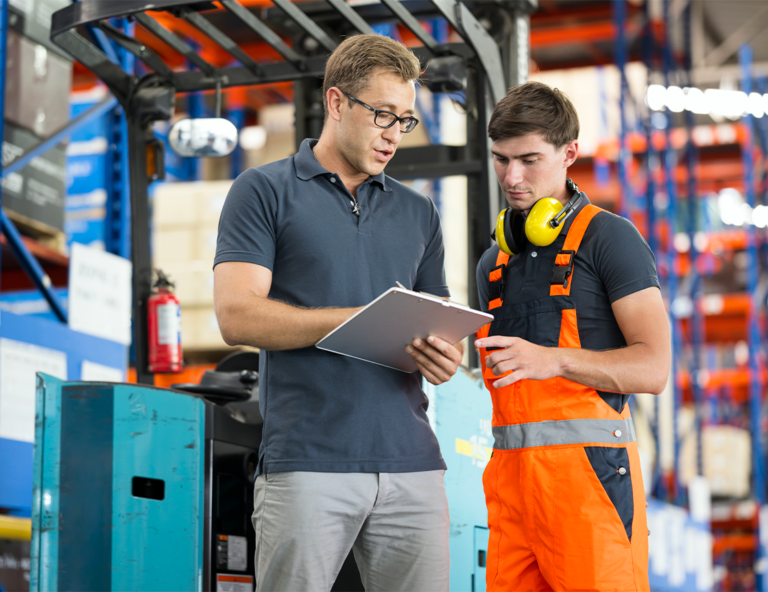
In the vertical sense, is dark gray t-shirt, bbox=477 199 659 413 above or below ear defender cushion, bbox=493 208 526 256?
below

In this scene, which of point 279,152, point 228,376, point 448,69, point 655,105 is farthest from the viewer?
point 655,105

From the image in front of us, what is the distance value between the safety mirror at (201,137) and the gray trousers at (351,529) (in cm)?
237

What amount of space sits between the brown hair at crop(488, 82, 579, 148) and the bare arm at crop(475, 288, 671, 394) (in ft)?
1.53

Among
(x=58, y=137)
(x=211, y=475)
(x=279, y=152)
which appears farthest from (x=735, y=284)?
(x=211, y=475)

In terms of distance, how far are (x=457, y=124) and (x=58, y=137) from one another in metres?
5.74

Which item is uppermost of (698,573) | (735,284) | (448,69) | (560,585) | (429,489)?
(735,284)

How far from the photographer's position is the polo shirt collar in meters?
2.15

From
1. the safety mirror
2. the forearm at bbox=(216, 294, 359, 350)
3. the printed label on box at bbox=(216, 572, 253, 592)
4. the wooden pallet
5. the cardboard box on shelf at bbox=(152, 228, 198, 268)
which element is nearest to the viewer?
the forearm at bbox=(216, 294, 359, 350)

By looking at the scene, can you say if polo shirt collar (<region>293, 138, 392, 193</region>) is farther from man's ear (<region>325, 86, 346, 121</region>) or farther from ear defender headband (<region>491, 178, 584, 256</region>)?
ear defender headband (<region>491, 178, 584, 256</region>)

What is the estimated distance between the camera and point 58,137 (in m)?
5.43

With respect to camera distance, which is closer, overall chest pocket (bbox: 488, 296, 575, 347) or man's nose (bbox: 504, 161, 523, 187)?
overall chest pocket (bbox: 488, 296, 575, 347)

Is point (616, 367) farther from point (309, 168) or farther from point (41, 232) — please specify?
point (41, 232)

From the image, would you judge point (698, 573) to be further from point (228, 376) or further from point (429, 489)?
point (429, 489)

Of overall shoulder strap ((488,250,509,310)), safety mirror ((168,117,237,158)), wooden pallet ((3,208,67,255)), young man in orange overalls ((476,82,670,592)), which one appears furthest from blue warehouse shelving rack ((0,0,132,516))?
young man in orange overalls ((476,82,670,592))
